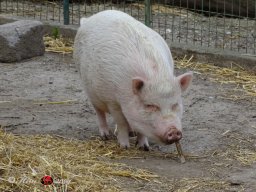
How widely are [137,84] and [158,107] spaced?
0.22 m

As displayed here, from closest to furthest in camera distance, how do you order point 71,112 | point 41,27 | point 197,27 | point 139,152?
point 139,152 → point 71,112 → point 41,27 → point 197,27

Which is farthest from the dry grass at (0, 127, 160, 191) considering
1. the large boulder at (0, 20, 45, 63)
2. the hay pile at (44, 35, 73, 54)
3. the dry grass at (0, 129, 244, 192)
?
the hay pile at (44, 35, 73, 54)

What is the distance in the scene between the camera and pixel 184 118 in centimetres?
649

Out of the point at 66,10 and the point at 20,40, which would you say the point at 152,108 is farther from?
the point at 66,10

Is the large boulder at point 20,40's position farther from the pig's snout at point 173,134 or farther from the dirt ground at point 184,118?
the pig's snout at point 173,134

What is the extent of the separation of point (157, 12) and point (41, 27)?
83.4 inches

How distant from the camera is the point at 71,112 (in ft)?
21.8

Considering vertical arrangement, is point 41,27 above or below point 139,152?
above

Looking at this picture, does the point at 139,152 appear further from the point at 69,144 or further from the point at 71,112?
the point at 71,112

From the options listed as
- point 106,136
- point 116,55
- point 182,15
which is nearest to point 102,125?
point 106,136

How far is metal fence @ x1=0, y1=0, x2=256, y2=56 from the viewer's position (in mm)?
8848

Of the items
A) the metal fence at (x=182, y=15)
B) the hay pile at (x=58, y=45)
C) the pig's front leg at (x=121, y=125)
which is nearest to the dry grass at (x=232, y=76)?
the metal fence at (x=182, y=15)

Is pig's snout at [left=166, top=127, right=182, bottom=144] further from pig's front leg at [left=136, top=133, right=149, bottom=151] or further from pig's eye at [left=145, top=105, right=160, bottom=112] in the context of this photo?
pig's front leg at [left=136, top=133, right=149, bottom=151]

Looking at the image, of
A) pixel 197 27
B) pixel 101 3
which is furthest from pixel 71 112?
pixel 101 3
